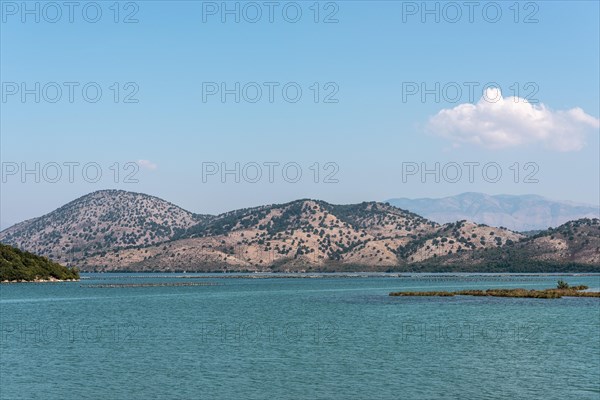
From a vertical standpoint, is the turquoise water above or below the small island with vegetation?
below

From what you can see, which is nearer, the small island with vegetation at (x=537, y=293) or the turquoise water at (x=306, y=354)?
the turquoise water at (x=306, y=354)

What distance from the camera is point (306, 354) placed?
7500cm

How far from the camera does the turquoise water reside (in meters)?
56.8

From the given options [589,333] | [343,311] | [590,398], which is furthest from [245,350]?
[343,311]

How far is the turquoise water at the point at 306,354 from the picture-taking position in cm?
5684

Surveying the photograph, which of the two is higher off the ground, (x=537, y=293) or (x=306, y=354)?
(x=537, y=293)

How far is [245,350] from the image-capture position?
257 feet

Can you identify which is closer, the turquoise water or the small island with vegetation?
the turquoise water

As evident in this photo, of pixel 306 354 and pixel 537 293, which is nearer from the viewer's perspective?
pixel 306 354

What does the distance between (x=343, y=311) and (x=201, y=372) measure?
222 ft

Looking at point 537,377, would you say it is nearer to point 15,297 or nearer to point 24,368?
point 24,368

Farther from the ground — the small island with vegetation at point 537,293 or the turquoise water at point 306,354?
the small island with vegetation at point 537,293

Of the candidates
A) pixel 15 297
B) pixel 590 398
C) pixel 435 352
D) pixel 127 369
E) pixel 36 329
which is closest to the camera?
pixel 590 398

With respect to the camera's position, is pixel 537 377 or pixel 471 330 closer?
pixel 537 377
